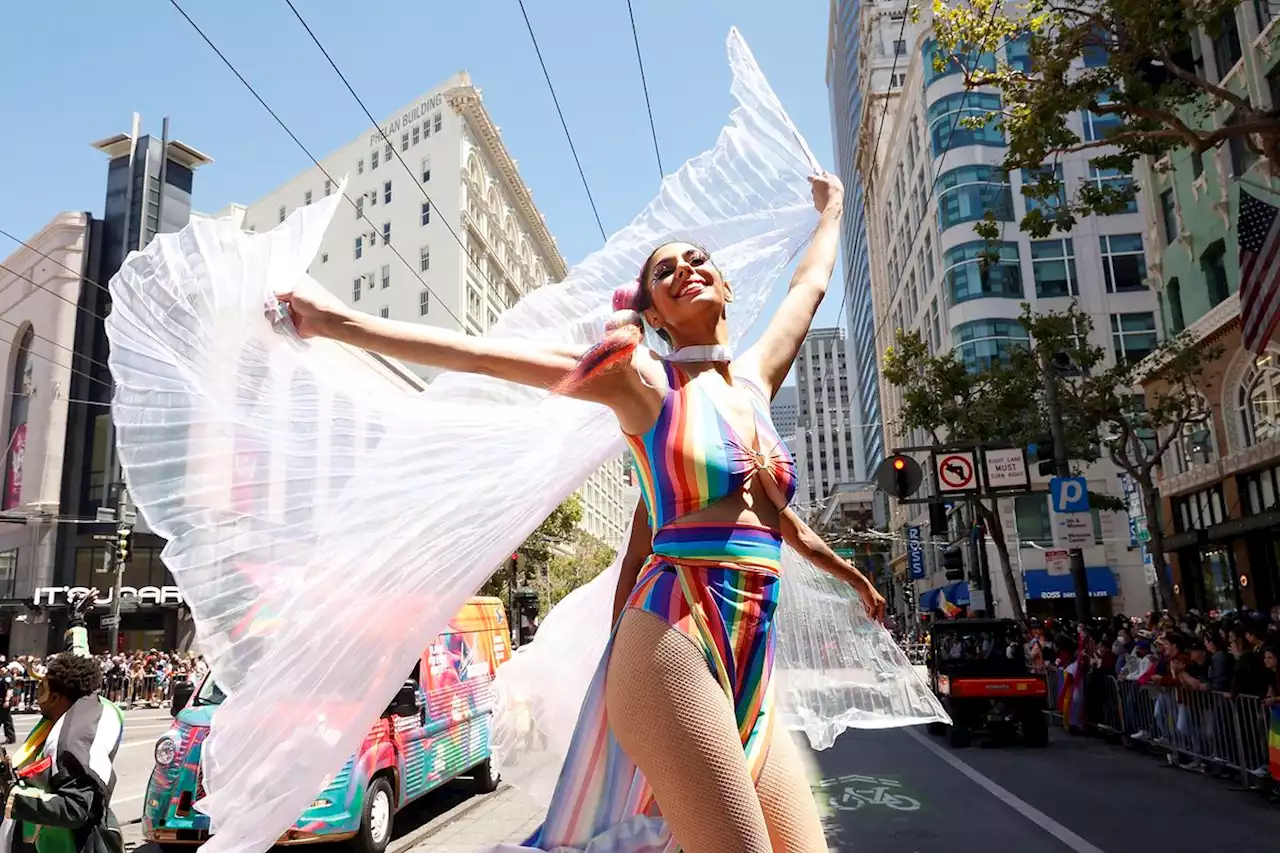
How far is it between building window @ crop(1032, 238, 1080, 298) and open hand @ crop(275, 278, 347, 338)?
48.9m

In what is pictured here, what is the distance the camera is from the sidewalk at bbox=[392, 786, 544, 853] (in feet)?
25.5

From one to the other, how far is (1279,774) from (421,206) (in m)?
52.4

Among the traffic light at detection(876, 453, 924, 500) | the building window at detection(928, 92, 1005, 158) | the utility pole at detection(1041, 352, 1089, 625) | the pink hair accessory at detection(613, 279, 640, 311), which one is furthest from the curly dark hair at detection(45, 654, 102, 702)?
the building window at detection(928, 92, 1005, 158)

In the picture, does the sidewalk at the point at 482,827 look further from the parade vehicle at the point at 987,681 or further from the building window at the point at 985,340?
the building window at the point at 985,340

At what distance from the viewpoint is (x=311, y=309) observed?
2.14m

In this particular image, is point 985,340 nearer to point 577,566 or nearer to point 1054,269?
point 1054,269

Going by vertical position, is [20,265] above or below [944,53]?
above

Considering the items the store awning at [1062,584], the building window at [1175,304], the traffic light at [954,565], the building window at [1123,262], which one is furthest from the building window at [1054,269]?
the traffic light at [954,565]

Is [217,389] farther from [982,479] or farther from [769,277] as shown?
[982,479]

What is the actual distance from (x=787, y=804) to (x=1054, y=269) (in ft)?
162

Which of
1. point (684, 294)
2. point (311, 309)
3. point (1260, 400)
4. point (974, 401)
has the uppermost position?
point (974, 401)

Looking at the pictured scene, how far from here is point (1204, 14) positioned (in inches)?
379

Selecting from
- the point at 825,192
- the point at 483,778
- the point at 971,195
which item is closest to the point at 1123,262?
the point at 971,195

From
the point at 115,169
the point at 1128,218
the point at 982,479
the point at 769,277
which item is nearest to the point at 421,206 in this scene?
the point at 115,169
